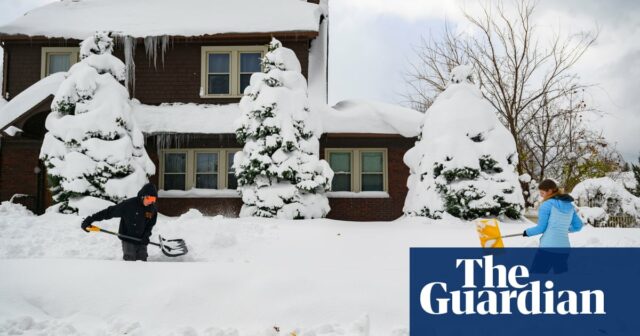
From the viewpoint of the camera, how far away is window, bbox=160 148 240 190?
54.1ft

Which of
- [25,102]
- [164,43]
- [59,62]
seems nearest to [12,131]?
[25,102]

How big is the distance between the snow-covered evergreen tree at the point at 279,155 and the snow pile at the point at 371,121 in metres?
2.35

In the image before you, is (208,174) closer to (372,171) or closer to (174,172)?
(174,172)

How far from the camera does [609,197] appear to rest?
16.3 meters

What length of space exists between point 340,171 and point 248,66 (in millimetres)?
4602

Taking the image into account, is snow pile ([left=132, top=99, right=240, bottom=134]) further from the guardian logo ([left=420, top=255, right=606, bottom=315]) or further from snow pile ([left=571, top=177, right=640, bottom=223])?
snow pile ([left=571, top=177, right=640, bottom=223])

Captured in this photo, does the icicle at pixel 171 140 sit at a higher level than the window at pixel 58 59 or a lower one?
lower

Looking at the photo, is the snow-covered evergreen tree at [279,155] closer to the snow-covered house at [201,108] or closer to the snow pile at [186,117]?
the snow pile at [186,117]

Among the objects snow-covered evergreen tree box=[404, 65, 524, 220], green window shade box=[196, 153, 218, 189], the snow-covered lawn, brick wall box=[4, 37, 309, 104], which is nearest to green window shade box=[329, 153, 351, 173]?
brick wall box=[4, 37, 309, 104]

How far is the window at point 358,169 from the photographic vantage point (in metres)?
16.6

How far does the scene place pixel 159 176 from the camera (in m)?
16.5

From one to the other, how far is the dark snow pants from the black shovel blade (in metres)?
0.36

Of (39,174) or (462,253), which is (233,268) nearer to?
(462,253)

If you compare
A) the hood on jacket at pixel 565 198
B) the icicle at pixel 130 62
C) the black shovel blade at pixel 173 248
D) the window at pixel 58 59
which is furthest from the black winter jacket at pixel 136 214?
the window at pixel 58 59
